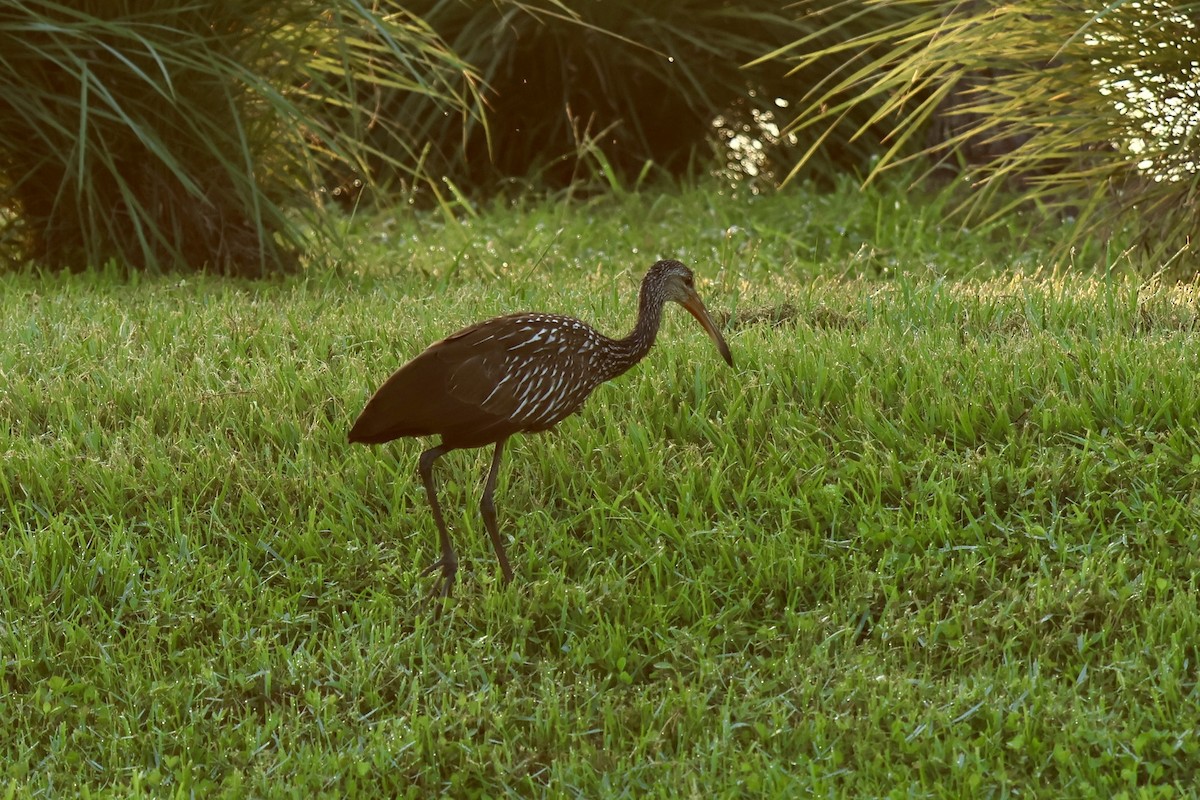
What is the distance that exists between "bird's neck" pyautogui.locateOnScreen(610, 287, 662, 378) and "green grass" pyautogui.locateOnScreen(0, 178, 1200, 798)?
0.42 m

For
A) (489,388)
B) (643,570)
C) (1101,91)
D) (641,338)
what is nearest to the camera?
(489,388)

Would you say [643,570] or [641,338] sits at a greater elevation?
[641,338]

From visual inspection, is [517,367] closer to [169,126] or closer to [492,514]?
[492,514]

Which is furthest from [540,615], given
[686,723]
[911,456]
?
[911,456]

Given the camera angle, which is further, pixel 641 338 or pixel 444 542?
pixel 641 338

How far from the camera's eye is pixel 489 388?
14.0ft

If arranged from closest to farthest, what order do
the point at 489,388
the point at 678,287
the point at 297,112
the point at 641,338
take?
the point at 489,388 < the point at 641,338 < the point at 678,287 < the point at 297,112

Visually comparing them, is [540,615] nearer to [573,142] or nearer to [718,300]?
[718,300]

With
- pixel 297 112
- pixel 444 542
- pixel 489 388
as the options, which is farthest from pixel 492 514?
pixel 297 112

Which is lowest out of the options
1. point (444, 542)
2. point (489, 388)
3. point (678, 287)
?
point (444, 542)

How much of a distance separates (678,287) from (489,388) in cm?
96

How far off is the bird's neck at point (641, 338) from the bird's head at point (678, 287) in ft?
0.12

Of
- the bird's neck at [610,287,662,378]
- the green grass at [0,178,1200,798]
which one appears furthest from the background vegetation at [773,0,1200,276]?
the bird's neck at [610,287,662,378]

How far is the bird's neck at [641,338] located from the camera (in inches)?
187
